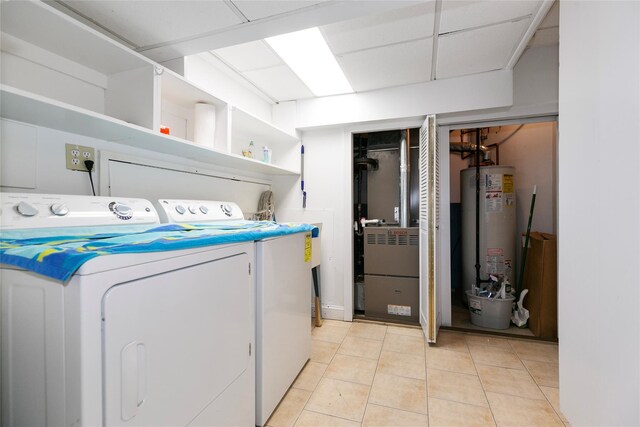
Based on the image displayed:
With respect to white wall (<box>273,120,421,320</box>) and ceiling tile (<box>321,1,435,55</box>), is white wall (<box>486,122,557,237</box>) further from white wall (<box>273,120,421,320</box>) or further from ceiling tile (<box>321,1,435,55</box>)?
ceiling tile (<box>321,1,435,55</box>)

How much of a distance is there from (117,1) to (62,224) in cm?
100

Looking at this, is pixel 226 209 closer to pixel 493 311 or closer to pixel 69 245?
pixel 69 245

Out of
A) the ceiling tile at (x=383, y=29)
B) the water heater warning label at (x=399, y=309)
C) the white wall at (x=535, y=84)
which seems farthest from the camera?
the water heater warning label at (x=399, y=309)

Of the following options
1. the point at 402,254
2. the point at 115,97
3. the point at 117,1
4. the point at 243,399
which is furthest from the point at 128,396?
the point at 402,254

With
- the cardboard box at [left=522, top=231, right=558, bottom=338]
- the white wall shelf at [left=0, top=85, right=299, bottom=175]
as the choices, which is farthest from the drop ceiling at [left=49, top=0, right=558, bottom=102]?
the cardboard box at [left=522, top=231, right=558, bottom=338]

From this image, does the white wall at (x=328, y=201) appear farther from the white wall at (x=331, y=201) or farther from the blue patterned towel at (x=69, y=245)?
the blue patterned towel at (x=69, y=245)

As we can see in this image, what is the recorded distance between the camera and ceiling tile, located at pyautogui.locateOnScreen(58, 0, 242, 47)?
1.25 meters

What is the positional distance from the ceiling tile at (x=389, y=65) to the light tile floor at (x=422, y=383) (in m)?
2.35

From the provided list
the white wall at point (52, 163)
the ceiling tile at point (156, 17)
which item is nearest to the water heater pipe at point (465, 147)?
the ceiling tile at point (156, 17)

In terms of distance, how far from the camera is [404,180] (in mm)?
3344

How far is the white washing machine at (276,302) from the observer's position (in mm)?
1445
